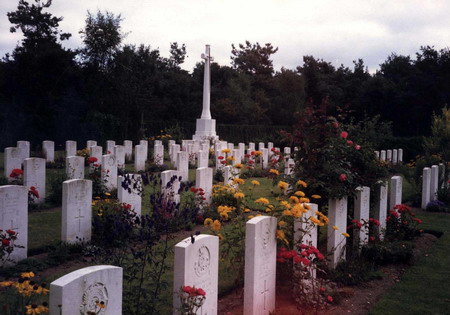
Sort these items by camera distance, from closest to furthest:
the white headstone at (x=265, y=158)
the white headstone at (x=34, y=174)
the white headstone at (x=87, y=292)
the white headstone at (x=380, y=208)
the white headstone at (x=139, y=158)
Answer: the white headstone at (x=87, y=292)
the white headstone at (x=380, y=208)
the white headstone at (x=34, y=174)
the white headstone at (x=139, y=158)
the white headstone at (x=265, y=158)

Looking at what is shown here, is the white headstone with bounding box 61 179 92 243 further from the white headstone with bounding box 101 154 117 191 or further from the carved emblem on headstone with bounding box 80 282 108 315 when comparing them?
the carved emblem on headstone with bounding box 80 282 108 315

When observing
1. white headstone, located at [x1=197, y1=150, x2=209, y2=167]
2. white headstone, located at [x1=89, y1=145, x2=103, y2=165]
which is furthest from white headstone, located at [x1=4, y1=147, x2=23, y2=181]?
white headstone, located at [x1=197, y1=150, x2=209, y2=167]

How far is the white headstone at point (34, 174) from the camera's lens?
10.4m

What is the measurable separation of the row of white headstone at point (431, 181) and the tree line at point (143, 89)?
15.4 ft

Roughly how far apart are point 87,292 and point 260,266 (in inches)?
95.9

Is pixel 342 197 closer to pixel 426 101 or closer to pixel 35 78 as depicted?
pixel 35 78

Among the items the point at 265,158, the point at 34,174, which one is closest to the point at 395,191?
the point at 34,174

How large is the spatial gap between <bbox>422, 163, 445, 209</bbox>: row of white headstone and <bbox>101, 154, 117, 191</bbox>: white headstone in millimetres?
8240

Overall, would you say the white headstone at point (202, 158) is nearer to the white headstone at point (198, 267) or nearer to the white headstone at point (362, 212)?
the white headstone at point (362, 212)

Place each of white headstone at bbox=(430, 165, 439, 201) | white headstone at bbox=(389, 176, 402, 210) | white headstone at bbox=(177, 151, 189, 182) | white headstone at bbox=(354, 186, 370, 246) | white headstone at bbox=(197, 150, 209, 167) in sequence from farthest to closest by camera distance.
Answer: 1. white headstone at bbox=(197, 150, 209, 167)
2. white headstone at bbox=(177, 151, 189, 182)
3. white headstone at bbox=(430, 165, 439, 201)
4. white headstone at bbox=(389, 176, 402, 210)
5. white headstone at bbox=(354, 186, 370, 246)

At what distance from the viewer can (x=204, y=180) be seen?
34.7 ft

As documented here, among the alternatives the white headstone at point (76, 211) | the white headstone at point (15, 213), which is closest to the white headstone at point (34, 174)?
the white headstone at point (76, 211)

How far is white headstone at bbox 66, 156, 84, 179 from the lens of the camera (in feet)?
37.2

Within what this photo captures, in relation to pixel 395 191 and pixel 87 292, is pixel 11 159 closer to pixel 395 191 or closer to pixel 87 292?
pixel 395 191
